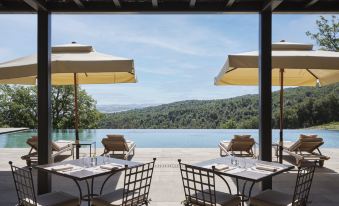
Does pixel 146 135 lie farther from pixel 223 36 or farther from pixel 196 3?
pixel 223 36

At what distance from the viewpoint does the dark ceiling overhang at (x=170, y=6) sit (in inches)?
189

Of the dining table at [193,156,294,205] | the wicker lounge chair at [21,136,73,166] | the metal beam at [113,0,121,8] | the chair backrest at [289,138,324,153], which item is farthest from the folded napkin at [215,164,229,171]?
the wicker lounge chair at [21,136,73,166]

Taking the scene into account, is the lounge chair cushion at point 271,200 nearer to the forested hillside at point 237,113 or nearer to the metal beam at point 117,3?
the metal beam at point 117,3

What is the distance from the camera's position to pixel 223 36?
40500 millimetres

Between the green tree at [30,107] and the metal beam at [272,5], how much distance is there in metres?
22.4

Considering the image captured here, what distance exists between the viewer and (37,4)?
14.5ft

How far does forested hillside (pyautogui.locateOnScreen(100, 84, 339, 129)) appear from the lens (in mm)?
24547

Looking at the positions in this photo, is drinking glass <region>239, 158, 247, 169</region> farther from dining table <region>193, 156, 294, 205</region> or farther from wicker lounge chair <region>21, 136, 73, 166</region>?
wicker lounge chair <region>21, 136, 73, 166</region>

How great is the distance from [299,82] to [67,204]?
6449 mm

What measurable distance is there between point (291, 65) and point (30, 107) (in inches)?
960

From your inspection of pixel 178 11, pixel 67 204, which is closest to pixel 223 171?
pixel 67 204

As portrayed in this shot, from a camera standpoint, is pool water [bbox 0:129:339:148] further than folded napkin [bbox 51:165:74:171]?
Yes

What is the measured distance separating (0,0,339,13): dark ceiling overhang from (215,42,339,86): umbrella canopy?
717 millimetres

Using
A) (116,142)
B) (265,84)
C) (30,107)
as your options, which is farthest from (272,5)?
(30,107)
